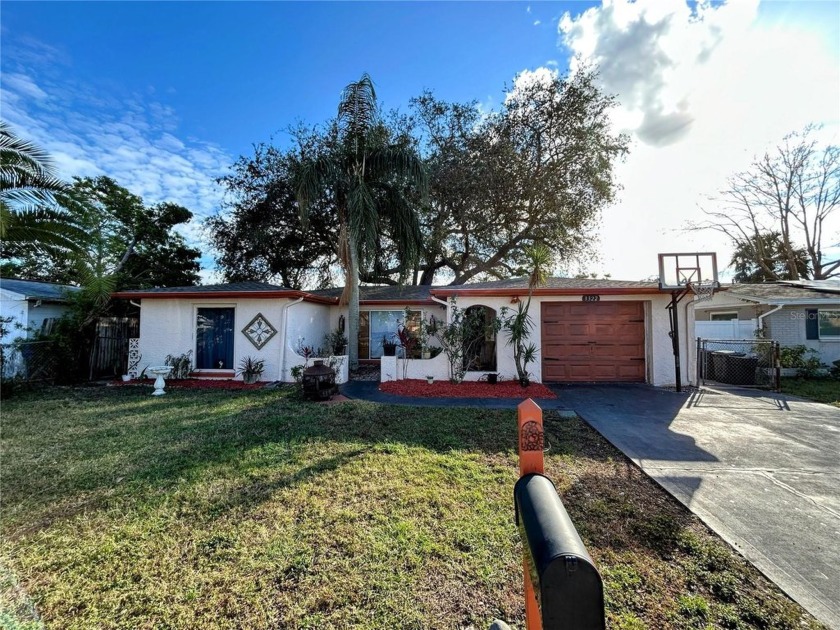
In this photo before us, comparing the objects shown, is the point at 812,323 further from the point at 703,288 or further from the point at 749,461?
the point at 749,461

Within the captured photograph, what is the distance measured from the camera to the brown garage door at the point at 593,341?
10.2 m

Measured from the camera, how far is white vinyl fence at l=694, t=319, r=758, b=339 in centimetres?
1344

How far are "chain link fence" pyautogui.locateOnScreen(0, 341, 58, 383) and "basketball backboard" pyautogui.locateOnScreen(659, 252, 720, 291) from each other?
1744 cm

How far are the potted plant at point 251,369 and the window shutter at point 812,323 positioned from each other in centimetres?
1855

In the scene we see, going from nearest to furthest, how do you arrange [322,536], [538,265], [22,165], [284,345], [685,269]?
[322,536] → [22,165] → [538,265] → [685,269] → [284,345]

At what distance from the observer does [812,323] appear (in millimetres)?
12391

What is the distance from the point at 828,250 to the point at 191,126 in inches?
1347

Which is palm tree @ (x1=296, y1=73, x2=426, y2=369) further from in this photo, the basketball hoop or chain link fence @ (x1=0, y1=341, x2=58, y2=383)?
chain link fence @ (x1=0, y1=341, x2=58, y2=383)

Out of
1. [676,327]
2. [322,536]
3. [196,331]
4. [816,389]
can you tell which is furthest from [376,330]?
[816,389]

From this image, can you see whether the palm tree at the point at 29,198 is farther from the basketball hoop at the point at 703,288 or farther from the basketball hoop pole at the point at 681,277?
the basketball hoop at the point at 703,288

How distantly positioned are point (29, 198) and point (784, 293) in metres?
22.8

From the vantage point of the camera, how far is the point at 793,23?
703cm

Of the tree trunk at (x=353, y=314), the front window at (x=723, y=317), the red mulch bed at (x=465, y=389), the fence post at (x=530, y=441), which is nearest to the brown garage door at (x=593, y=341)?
the red mulch bed at (x=465, y=389)

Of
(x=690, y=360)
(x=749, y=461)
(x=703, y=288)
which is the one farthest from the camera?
(x=690, y=360)
